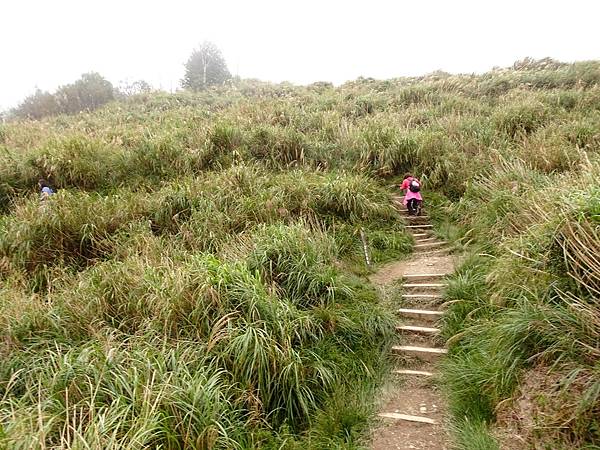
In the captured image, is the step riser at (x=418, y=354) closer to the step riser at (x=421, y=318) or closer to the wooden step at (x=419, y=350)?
the wooden step at (x=419, y=350)

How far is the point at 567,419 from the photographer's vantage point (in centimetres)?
309

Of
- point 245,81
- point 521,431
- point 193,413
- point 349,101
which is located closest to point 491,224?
point 521,431

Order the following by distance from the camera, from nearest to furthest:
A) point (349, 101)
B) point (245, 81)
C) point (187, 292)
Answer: point (187, 292)
point (349, 101)
point (245, 81)

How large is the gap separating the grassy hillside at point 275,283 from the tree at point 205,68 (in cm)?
2092

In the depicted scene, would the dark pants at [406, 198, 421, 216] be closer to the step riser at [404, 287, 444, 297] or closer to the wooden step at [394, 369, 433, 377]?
the step riser at [404, 287, 444, 297]

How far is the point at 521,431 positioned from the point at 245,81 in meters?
28.1

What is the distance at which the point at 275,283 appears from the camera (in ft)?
18.2

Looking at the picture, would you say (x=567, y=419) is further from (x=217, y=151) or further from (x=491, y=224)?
(x=217, y=151)

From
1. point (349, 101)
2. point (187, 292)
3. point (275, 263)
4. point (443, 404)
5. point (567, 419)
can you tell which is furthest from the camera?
point (349, 101)

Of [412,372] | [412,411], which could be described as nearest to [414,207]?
[412,372]

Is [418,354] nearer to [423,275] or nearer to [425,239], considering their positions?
[423,275]

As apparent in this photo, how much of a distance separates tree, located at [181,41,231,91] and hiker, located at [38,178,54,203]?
2249 centimetres

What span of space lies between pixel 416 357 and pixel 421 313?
831mm

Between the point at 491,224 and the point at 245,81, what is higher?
the point at 245,81
